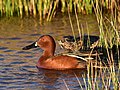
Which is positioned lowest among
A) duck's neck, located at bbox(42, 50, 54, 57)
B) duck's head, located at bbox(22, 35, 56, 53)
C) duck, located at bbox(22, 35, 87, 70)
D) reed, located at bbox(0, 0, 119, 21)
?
duck, located at bbox(22, 35, 87, 70)

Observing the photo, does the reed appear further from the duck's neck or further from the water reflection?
the duck's neck

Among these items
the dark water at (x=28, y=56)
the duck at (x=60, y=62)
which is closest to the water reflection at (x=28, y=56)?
the dark water at (x=28, y=56)

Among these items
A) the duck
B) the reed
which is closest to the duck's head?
the duck

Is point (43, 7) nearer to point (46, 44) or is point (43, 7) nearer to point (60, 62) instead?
point (46, 44)

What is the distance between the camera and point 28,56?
948cm

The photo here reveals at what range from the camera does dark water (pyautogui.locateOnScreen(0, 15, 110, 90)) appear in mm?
7824

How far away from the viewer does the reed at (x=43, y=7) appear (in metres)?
11.7

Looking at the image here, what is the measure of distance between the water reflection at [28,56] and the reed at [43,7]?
159 mm

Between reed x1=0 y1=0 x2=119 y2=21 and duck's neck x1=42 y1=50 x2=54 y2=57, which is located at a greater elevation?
reed x1=0 y1=0 x2=119 y2=21

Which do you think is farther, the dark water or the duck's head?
the duck's head

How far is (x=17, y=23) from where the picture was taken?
467 inches

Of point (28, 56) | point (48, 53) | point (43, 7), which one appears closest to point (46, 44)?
point (48, 53)

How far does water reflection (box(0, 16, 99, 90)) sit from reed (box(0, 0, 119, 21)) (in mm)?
159

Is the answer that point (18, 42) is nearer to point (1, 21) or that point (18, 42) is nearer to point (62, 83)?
point (1, 21)
